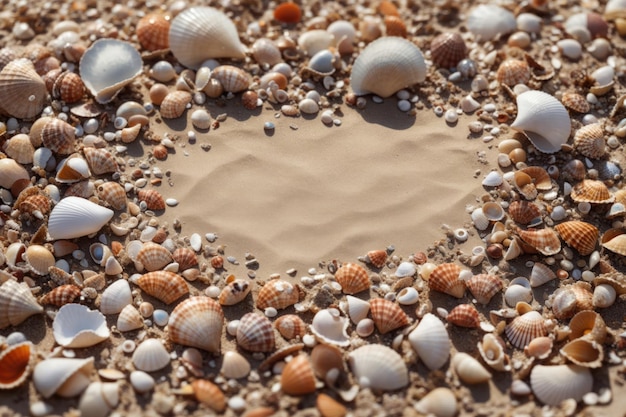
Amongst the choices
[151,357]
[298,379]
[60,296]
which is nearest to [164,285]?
[151,357]

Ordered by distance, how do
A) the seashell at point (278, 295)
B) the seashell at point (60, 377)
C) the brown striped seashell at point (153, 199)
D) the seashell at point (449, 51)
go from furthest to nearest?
the seashell at point (449, 51), the brown striped seashell at point (153, 199), the seashell at point (278, 295), the seashell at point (60, 377)

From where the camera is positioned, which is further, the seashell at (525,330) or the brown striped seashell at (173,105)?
the brown striped seashell at (173,105)

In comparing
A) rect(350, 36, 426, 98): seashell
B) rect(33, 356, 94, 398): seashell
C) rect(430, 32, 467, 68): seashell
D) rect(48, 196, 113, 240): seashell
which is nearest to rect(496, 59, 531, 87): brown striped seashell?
rect(430, 32, 467, 68): seashell

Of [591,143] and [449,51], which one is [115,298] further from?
[591,143]

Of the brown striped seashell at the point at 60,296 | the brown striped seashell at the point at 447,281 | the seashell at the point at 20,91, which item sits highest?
the seashell at the point at 20,91

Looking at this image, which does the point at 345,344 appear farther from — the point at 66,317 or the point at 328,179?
the point at 66,317

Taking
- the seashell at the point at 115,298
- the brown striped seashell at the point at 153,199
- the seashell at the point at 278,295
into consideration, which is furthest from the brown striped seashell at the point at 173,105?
the seashell at the point at 278,295

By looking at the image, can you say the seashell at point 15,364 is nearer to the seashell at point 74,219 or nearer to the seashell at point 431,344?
the seashell at point 74,219
